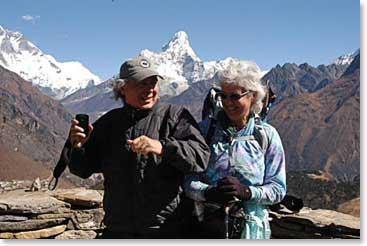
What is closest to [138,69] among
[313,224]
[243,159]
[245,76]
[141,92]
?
[141,92]

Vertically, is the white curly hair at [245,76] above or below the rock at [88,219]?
above

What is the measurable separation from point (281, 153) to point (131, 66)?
665 mm

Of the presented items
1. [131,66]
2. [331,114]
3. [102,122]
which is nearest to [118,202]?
[102,122]

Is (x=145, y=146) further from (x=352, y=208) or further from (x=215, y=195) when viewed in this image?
(x=352, y=208)

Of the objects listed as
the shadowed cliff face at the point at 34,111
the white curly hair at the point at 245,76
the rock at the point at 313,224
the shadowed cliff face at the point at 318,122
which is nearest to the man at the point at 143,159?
the white curly hair at the point at 245,76

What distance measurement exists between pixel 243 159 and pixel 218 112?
0.72 feet

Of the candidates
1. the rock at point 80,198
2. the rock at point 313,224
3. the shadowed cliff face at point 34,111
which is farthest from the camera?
the shadowed cliff face at point 34,111

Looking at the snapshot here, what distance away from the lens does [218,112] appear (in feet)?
7.26

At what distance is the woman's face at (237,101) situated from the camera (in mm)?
2102

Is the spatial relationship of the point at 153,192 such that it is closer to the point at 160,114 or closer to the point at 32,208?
the point at 160,114

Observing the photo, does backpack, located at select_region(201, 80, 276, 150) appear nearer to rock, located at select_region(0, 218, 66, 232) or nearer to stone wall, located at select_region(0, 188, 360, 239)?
stone wall, located at select_region(0, 188, 360, 239)

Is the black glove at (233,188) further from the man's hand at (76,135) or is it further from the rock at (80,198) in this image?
the rock at (80,198)

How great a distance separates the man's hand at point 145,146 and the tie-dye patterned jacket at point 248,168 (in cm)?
25

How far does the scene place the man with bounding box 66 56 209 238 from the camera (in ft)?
6.70
